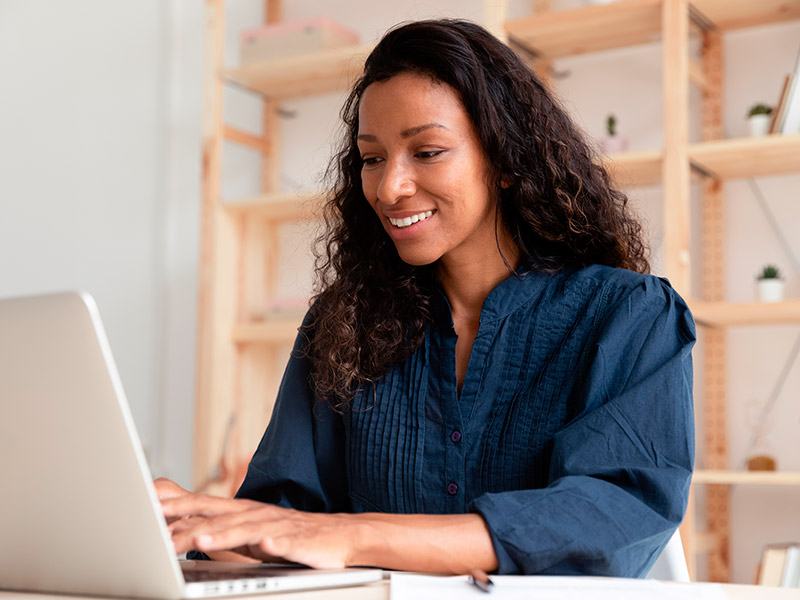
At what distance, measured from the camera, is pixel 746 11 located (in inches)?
98.9

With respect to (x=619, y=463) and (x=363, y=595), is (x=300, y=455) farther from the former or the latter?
(x=363, y=595)

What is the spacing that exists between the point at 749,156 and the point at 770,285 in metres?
0.31

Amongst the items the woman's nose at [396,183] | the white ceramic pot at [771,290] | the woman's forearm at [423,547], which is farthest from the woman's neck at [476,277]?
the white ceramic pot at [771,290]

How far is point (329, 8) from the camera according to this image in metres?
3.32

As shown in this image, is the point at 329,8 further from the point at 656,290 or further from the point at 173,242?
the point at 656,290

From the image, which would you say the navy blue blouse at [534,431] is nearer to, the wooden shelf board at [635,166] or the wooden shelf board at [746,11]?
the wooden shelf board at [635,166]

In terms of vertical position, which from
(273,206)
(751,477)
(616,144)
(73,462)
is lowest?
(751,477)

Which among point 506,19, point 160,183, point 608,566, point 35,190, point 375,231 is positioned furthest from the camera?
point 160,183

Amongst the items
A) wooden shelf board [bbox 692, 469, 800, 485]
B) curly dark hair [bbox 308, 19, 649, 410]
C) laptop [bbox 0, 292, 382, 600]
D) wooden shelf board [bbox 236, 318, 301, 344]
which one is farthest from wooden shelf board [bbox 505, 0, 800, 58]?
laptop [bbox 0, 292, 382, 600]

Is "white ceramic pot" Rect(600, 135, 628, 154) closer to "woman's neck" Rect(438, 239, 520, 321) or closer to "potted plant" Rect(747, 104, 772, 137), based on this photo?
"potted plant" Rect(747, 104, 772, 137)

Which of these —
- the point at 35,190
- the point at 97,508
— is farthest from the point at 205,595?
the point at 35,190

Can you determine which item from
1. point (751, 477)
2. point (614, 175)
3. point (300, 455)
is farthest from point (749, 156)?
point (300, 455)

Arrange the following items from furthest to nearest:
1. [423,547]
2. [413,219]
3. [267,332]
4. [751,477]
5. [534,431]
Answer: [267,332] < [751,477] < [413,219] < [534,431] < [423,547]

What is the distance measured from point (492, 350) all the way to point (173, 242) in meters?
2.29
